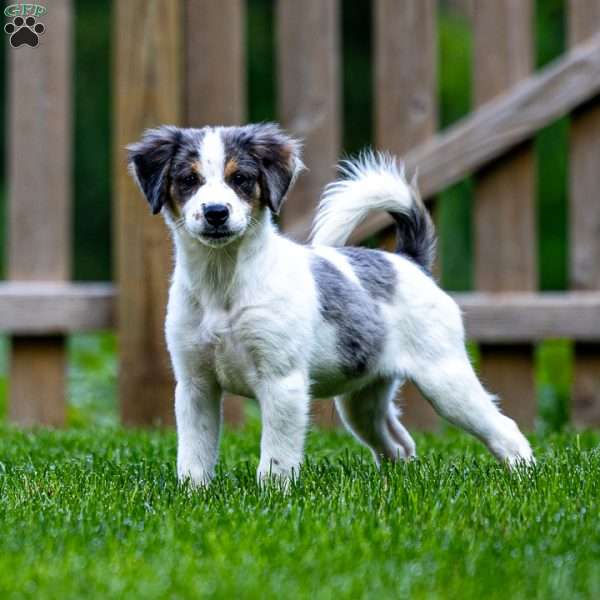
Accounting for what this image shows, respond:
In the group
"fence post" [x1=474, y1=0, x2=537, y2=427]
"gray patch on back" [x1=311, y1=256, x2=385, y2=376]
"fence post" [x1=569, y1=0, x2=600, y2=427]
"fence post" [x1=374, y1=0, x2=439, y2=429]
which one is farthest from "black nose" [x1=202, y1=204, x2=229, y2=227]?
"fence post" [x1=569, y1=0, x2=600, y2=427]

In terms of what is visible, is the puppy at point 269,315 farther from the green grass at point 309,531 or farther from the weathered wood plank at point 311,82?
the weathered wood plank at point 311,82

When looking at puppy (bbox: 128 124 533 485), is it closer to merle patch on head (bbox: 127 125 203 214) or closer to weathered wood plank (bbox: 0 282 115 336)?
merle patch on head (bbox: 127 125 203 214)

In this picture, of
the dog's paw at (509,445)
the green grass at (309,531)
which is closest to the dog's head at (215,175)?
the green grass at (309,531)

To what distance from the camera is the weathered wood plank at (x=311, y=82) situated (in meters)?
6.25

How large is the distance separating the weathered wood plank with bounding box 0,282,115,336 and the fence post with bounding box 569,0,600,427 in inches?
97.0

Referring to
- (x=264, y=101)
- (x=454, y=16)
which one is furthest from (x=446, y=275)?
(x=454, y=16)

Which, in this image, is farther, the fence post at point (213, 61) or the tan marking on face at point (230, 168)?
the fence post at point (213, 61)

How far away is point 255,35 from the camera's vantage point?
13781mm

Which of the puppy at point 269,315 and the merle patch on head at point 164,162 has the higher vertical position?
the merle patch on head at point 164,162

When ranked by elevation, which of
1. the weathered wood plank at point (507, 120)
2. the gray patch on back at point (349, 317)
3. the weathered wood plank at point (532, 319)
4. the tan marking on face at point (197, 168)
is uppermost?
the weathered wood plank at point (507, 120)

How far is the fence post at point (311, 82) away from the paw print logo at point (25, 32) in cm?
125

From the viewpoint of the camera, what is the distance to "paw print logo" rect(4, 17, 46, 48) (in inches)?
244

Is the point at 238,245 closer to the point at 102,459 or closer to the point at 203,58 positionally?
the point at 102,459

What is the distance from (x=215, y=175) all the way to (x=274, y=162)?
262 mm
